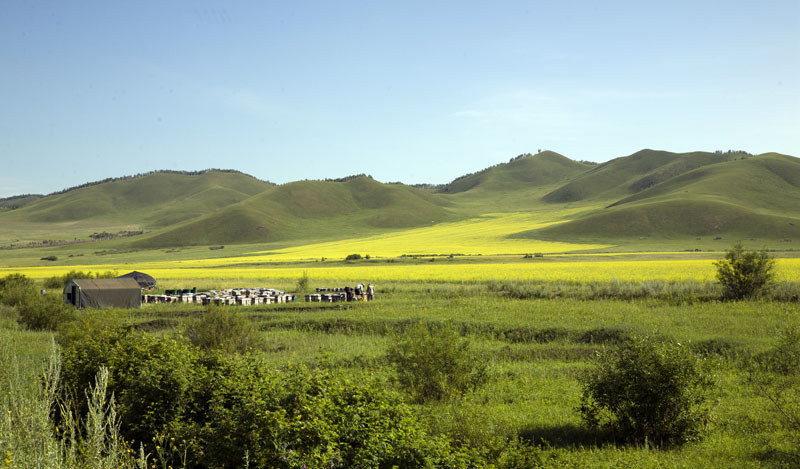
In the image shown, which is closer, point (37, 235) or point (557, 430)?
point (557, 430)

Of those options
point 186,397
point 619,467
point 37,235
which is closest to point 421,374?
point 619,467

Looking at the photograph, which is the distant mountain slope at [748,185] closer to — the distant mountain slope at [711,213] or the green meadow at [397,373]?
the distant mountain slope at [711,213]

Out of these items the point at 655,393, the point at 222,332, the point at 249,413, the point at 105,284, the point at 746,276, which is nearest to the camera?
the point at 249,413

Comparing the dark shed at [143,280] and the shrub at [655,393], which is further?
the dark shed at [143,280]

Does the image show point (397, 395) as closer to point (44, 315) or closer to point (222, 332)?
point (222, 332)

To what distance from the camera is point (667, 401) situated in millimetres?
9977

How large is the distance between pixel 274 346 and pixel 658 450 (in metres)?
13.9

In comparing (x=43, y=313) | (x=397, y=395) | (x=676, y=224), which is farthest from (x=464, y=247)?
(x=397, y=395)

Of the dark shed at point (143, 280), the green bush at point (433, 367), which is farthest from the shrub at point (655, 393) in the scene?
the dark shed at point (143, 280)

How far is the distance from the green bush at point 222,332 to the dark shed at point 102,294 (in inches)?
576

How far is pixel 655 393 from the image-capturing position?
9969 millimetres

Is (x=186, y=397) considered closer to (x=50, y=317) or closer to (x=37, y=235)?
(x=50, y=317)

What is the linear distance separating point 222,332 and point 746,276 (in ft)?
83.1

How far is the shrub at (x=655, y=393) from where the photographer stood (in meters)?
9.93
